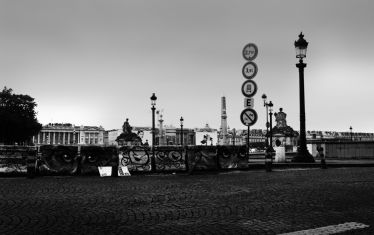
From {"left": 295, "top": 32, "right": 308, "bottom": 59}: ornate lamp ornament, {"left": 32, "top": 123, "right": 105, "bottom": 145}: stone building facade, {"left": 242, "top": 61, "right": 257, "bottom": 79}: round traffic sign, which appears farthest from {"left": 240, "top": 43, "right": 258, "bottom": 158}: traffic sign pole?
{"left": 32, "top": 123, "right": 105, "bottom": 145}: stone building facade

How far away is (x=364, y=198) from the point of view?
8.81 metres

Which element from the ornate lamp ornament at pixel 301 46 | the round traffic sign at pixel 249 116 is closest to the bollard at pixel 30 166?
the round traffic sign at pixel 249 116

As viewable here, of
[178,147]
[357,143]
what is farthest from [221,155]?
[357,143]

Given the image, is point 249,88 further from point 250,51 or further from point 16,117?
point 16,117

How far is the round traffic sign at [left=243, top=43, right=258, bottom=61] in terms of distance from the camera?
45.5 ft

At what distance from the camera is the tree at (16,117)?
65188 mm

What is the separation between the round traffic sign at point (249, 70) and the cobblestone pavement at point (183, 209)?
4372mm

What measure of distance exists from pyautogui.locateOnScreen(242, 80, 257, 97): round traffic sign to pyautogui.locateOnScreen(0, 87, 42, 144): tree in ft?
190

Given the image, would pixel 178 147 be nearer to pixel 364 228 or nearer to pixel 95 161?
pixel 95 161

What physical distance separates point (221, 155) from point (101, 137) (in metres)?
182

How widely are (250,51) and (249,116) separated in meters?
2.17

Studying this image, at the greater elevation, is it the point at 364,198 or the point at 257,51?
the point at 257,51

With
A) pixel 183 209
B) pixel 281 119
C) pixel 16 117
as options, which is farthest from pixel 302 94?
pixel 16 117

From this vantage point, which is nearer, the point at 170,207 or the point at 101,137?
the point at 170,207
